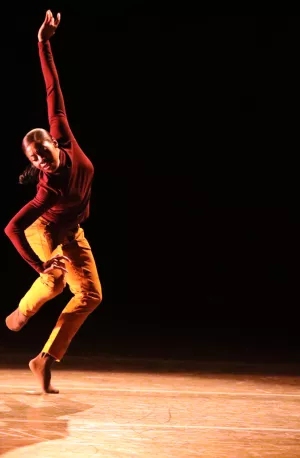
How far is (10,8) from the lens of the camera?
307 inches

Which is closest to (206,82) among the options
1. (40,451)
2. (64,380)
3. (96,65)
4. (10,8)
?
(96,65)

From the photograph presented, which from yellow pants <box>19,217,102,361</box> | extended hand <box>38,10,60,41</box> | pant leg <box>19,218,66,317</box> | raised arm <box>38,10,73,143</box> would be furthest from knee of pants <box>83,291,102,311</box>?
extended hand <box>38,10,60,41</box>

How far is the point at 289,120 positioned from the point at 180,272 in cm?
193

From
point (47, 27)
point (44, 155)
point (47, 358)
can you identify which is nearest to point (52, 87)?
point (47, 27)

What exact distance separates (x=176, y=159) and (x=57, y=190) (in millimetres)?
4879

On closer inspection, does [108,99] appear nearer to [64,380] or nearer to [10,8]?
[10,8]

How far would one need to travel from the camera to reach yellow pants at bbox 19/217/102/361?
160 inches

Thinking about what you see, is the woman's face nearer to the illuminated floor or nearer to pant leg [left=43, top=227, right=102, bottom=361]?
pant leg [left=43, top=227, right=102, bottom=361]

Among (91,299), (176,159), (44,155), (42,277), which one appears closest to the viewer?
(44,155)

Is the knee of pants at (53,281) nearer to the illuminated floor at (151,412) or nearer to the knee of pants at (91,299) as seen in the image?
the knee of pants at (91,299)

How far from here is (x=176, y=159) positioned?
869 centimetres

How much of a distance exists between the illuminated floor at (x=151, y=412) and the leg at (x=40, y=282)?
1.24 ft

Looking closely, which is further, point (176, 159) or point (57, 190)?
point (176, 159)

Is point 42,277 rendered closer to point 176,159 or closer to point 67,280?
point 67,280
